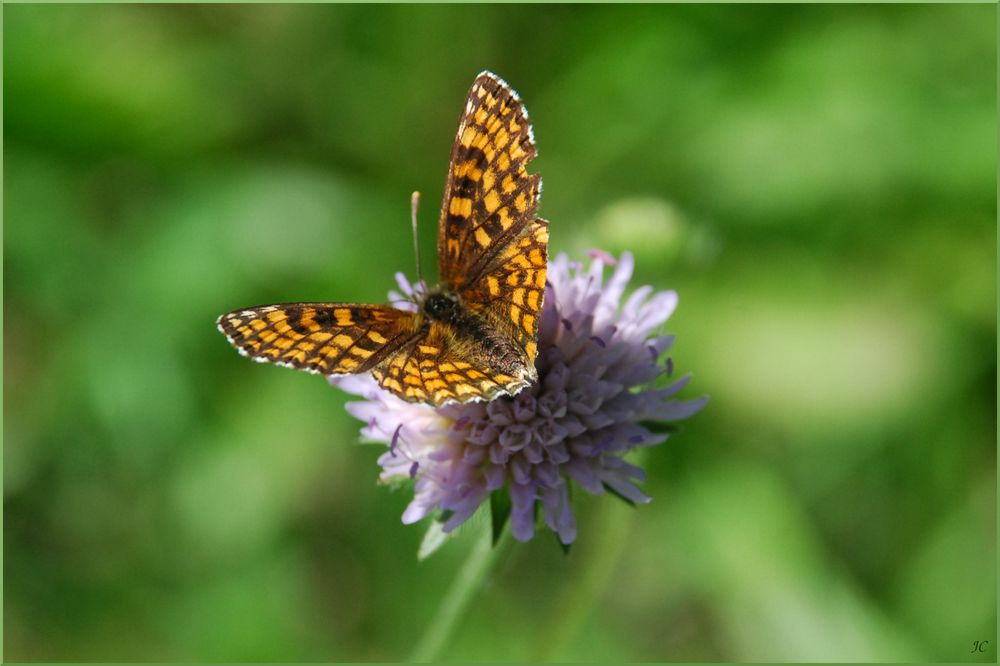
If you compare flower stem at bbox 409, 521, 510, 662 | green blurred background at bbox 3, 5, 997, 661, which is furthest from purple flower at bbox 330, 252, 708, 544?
green blurred background at bbox 3, 5, 997, 661

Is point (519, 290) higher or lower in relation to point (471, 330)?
higher

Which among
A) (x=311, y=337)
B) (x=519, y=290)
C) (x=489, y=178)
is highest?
(x=489, y=178)

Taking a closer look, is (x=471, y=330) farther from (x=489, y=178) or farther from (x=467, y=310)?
(x=489, y=178)

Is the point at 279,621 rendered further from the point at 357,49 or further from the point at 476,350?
the point at 357,49

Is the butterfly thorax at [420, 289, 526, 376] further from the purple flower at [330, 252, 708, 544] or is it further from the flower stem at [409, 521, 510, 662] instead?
the flower stem at [409, 521, 510, 662]

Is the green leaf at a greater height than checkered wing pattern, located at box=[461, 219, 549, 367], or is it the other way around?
checkered wing pattern, located at box=[461, 219, 549, 367]

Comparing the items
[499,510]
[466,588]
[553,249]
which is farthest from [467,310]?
[553,249]
